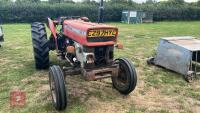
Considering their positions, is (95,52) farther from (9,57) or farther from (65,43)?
(9,57)

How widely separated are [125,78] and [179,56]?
221 centimetres

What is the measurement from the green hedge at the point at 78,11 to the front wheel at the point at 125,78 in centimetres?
1839

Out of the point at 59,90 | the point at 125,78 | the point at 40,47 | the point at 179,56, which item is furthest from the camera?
the point at 179,56

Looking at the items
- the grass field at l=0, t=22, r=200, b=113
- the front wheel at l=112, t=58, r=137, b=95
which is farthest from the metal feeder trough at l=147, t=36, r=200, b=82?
the front wheel at l=112, t=58, r=137, b=95

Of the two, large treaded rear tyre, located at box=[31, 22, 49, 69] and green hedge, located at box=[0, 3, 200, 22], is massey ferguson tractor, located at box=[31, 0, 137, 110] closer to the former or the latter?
large treaded rear tyre, located at box=[31, 22, 49, 69]

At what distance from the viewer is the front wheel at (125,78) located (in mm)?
5711

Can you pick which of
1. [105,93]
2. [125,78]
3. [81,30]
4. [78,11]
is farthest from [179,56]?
[78,11]

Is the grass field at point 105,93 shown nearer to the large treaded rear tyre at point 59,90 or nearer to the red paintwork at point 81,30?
the large treaded rear tyre at point 59,90

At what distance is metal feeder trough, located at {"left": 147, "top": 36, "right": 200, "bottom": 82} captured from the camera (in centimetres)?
729

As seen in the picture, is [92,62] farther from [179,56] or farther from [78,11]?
[78,11]

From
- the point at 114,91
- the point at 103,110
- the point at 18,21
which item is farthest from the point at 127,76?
the point at 18,21

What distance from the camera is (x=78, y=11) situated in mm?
26000

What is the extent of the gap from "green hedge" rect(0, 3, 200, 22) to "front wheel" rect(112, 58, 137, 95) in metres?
18.4

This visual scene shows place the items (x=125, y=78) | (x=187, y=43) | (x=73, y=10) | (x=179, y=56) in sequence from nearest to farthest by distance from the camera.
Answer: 1. (x=125, y=78)
2. (x=179, y=56)
3. (x=187, y=43)
4. (x=73, y=10)
